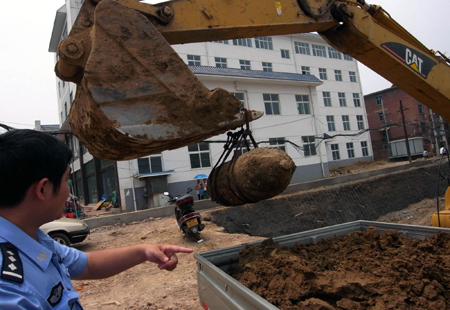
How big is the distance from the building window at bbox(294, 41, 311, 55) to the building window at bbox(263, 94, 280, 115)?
8.35 metres

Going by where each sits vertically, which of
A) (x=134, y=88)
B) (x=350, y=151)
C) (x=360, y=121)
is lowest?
(x=134, y=88)

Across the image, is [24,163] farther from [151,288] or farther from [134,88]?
[151,288]

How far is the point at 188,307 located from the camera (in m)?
3.92

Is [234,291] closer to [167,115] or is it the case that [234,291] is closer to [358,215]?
[167,115]

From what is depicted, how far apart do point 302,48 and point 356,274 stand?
30.3 metres

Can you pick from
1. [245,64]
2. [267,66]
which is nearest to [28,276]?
[245,64]

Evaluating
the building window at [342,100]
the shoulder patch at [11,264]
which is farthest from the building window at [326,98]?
the shoulder patch at [11,264]

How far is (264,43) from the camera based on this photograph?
27.2 meters

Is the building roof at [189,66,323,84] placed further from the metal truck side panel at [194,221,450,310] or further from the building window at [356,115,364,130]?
the metal truck side panel at [194,221,450,310]

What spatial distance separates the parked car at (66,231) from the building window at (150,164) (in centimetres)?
1053

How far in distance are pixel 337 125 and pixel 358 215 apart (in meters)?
16.3

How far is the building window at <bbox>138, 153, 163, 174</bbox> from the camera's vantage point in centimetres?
1831

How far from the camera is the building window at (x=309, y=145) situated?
965 inches

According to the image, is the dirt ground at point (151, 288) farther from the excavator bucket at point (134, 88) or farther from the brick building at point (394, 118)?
the brick building at point (394, 118)
